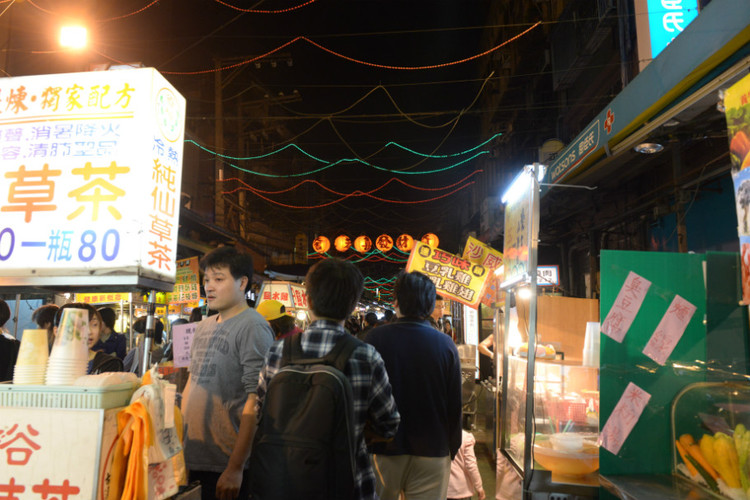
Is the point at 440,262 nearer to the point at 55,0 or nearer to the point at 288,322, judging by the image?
the point at 288,322

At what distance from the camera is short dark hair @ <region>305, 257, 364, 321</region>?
2643 millimetres

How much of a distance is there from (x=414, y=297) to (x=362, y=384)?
57.1 inches

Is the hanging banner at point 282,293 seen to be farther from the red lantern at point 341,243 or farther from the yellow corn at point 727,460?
the yellow corn at point 727,460

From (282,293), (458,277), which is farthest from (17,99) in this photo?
(282,293)

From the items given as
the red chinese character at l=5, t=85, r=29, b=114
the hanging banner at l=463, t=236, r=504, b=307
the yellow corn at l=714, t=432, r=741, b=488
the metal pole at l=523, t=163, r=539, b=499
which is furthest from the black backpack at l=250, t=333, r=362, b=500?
the hanging banner at l=463, t=236, r=504, b=307

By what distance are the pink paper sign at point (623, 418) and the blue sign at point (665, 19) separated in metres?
5.84

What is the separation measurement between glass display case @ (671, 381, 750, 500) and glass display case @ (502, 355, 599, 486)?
0.67 meters

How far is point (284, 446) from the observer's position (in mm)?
2305

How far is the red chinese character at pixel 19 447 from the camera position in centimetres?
221

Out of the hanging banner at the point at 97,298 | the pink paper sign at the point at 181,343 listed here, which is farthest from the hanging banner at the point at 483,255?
the hanging banner at the point at 97,298

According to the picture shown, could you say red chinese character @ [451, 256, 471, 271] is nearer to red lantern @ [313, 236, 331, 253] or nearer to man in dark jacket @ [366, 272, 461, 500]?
man in dark jacket @ [366, 272, 461, 500]

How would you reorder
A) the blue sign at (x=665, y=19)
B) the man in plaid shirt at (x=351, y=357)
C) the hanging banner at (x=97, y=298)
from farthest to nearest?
1. the hanging banner at (x=97, y=298)
2. the blue sign at (x=665, y=19)
3. the man in plaid shirt at (x=351, y=357)

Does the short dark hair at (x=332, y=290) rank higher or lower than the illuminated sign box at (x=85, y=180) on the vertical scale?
lower

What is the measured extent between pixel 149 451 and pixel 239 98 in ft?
85.1
